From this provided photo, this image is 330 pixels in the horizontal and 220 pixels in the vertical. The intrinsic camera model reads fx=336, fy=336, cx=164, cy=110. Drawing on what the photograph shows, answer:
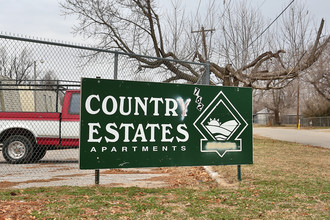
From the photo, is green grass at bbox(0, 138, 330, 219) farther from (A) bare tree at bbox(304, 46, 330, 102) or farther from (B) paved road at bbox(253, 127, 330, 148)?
(A) bare tree at bbox(304, 46, 330, 102)

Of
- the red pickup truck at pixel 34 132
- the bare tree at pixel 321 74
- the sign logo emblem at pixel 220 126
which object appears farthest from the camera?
the bare tree at pixel 321 74

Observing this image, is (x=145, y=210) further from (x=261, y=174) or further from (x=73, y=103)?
(x=73, y=103)

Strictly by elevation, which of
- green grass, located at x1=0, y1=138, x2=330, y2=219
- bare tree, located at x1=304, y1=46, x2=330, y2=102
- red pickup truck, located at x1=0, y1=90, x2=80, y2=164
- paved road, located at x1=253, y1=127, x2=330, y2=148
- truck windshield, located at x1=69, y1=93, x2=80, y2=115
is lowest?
paved road, located at x1=253, y1=127, x2=330, y2=148

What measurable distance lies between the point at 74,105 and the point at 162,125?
443cm

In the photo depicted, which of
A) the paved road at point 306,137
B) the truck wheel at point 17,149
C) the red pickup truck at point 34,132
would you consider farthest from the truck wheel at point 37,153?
the paved road at point 306,137

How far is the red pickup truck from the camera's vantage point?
30.4ft

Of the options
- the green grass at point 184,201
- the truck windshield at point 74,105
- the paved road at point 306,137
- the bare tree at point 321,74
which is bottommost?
the paved road at point 306,137

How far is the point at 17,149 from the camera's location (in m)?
9.38

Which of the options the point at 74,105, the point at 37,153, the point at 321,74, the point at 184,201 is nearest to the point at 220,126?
the point at 184,201

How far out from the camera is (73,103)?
9.87 m

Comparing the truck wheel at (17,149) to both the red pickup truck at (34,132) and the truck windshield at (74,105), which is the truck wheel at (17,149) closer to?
the red pickup truck at (34,132)

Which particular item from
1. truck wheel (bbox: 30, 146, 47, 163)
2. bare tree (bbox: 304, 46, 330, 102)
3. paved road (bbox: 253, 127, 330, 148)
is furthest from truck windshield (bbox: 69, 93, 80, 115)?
bare tree (bbox: 304, 46, 330, 102)

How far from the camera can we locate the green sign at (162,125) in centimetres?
582

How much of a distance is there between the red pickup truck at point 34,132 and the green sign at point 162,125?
406 cm
